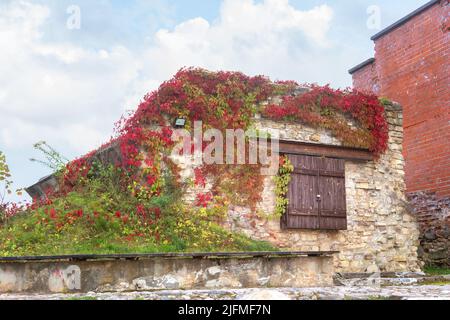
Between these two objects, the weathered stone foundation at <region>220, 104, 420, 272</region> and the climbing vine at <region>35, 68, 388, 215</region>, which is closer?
the climbing vine at <region>35, 68, 388, 215</region>

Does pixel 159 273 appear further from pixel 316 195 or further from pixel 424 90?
pixel 424 90

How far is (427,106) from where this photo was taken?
14.8m

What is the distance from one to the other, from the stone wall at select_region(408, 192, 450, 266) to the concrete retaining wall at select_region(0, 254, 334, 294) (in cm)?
618

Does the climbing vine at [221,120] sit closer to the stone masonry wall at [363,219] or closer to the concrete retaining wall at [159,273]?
the stone masonry wall at [363,219]

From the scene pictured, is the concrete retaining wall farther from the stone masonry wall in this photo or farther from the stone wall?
the stone wall

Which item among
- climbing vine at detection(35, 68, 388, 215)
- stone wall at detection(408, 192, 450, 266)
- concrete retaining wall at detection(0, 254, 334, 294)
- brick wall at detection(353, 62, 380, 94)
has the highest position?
brick wall at detection(353, 62, 380, 94)

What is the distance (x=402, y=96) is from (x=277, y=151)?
6.15 metres

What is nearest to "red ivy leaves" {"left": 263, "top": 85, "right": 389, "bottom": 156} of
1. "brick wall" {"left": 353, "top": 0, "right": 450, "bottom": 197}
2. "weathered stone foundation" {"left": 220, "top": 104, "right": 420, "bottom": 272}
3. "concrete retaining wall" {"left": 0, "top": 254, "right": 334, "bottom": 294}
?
"weathered stone foundation" {"left": 220, "top": 104, "right": 420, "bottom": 272}

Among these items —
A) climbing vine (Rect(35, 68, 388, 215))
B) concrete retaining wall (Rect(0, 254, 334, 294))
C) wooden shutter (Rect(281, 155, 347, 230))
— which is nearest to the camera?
concrete retaining wall (Rect(0, 254, 334, 294))

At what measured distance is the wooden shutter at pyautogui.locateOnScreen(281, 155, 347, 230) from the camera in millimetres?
11180

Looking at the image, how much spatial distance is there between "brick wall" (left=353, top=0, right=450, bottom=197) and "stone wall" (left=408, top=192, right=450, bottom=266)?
0.28 m

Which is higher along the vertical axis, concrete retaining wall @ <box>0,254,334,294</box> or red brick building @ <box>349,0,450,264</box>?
red brick building @ <box>349,0,450,264</box>

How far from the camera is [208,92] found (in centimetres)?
1140

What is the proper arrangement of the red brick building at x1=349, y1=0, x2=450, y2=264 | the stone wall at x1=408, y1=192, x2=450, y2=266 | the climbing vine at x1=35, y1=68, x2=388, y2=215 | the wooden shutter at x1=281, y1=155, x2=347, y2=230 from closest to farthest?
the climbing vine at x1=35, y1=68, x2=388, y2=215, the wooden shutter at x1=281, y1=155, x2=347, y2=230, the stone wall at x1=408, y1=192, x2=450, y2=266, the red brick building at x1=349, y1=0, x2=450, y2=264
